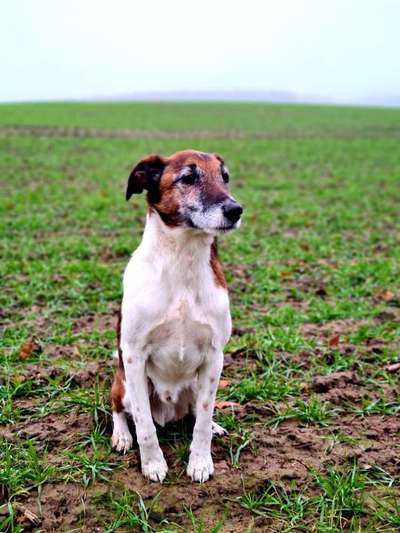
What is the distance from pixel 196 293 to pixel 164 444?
3.55 feet

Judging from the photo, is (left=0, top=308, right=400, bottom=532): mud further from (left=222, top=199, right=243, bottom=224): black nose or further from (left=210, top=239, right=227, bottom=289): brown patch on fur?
(left=222, top=199, right=243, bottom=224): black nose

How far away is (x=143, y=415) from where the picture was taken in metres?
2.89

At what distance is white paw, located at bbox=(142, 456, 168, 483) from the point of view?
2.92 m

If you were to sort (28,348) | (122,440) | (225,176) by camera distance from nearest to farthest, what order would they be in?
(225,176), (122,440), (28,348)

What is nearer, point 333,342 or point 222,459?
point 222,459

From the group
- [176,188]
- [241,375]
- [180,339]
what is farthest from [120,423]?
[176,188]

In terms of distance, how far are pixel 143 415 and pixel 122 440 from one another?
0.39 meters

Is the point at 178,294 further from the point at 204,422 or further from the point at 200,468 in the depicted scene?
the point at 200,468

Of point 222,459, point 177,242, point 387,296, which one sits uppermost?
point 177,242

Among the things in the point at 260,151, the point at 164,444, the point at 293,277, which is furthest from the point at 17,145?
the point at 164,444

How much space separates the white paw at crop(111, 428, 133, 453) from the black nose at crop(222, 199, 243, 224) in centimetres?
146

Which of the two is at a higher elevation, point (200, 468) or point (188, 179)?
point (188, 179)

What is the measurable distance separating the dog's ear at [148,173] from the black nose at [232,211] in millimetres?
443

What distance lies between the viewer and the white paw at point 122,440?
10.4 feet
